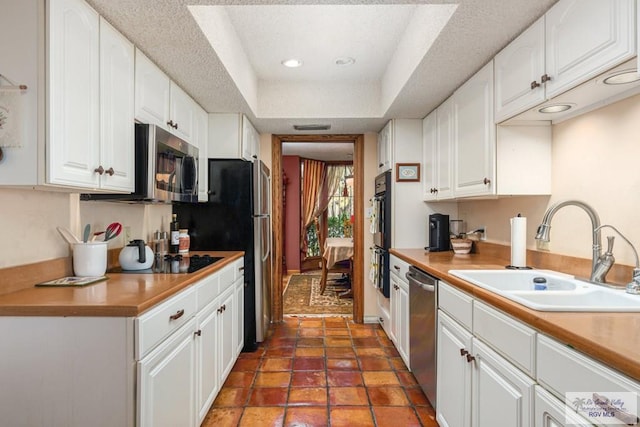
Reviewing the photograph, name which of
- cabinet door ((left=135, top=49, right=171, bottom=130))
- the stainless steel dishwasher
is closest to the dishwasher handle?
the stainless steel dishwasher

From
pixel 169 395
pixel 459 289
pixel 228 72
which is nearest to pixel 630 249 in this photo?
pixel 459 289

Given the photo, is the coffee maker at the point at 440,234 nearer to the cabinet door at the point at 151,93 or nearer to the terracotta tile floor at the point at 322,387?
the terracotta tile floor at the point at 322,387

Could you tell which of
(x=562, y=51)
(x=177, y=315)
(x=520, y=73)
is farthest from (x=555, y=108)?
(x=177, y=315)

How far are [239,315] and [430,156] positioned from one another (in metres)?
2.13

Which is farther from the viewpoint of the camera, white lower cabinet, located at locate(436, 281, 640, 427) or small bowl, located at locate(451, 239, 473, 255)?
small bowl, located at locate(451, 239, 473, 255)

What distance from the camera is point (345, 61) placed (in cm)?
286

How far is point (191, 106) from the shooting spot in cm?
268

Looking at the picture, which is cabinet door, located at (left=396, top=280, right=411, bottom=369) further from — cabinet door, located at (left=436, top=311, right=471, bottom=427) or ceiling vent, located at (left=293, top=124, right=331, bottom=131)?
ceiling vent, located at (left=293, top=124, right=331, bottom=131)

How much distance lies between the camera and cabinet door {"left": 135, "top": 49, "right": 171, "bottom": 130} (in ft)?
6.18

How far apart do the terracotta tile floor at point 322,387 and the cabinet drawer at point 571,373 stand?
1.25m

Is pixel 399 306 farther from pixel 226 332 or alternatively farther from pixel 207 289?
pixel 207 289

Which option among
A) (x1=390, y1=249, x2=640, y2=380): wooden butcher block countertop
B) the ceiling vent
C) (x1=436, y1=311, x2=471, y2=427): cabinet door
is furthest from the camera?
the ceiling vent

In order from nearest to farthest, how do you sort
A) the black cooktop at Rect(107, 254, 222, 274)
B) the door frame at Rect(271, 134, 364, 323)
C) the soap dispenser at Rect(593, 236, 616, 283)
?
the soap dispenser at Rect(593, 236, 616, 283) → the black cooktop at Rect(107, 254, 222, 274) → the door frame at Rect(271, 134, 364, 323)

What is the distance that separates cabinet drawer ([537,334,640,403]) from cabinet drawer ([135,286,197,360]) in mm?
1313
